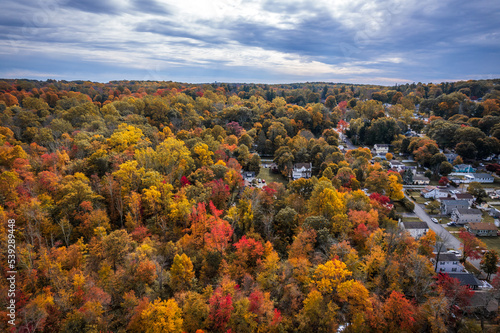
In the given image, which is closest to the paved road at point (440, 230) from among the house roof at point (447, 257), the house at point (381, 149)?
the house roof at point (447, 257)

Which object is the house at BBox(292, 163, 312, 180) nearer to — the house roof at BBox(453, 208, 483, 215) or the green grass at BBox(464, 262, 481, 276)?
the house roof at BBox(453, 208, 483, 215)

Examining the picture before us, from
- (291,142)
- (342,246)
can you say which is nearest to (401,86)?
(291,142)

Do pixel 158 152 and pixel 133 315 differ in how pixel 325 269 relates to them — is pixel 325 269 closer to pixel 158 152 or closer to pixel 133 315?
pixel 133 315

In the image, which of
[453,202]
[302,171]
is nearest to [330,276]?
[302,171]

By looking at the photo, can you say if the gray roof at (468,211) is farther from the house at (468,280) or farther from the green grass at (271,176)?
the green grass at (271,176)

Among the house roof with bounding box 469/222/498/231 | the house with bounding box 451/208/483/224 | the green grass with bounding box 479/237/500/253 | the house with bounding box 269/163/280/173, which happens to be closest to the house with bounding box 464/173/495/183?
the house with bounding box 451/208/483/224

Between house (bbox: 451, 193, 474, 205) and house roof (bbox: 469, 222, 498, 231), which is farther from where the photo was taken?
house (bbox: 451, 193, 474, 205)
